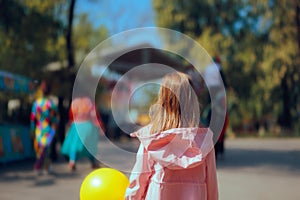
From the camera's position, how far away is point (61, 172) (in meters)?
9.15

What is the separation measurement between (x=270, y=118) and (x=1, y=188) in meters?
35.2

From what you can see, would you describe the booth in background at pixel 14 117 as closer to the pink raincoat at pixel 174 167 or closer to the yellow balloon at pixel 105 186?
the yellow balloon at pixel 105 186

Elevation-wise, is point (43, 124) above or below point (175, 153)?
below

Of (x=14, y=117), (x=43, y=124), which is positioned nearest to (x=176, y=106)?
(x=43, y=124)

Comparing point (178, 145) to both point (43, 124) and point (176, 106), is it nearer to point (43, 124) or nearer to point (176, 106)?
point (176, 106)

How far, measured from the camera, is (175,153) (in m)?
2.62

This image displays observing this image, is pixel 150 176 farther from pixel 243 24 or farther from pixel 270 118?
pixel 270 118

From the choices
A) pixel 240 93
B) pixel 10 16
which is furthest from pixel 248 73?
pixel 10 16

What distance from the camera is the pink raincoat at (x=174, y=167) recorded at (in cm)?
258

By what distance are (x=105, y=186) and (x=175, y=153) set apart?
83cm

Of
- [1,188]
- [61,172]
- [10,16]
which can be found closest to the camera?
[1,188]

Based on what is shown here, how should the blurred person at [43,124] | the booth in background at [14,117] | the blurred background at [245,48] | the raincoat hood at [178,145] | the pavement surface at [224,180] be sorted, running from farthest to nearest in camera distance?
the blurred background at [245,48] → the booth in background at [14,117] → the blurred person at [43,124] → the pavement surface at [224,180] → the raincoat hood at [178,145]

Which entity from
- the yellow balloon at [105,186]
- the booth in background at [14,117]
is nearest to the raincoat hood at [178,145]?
the yellow balloon at [105,186]

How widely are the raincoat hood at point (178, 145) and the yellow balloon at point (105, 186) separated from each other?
713mm
